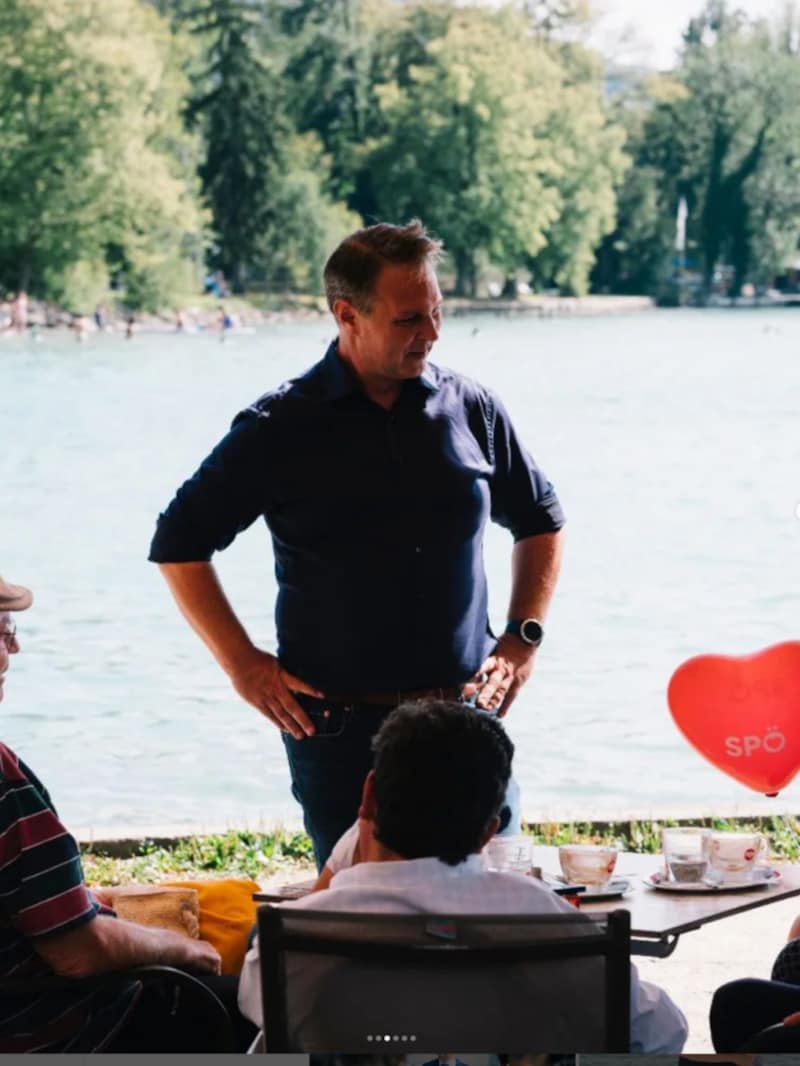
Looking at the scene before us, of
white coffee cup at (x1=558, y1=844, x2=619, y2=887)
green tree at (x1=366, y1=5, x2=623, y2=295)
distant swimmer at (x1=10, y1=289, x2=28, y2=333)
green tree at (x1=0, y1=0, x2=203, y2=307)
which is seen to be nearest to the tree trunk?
green tree at (x1=366, y1=5, x2=623, y2=295)

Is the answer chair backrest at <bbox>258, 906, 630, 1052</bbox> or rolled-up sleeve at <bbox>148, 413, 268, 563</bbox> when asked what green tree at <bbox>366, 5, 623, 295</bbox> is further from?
chair backrest at <bbox>258, 906, 630, 1052</bbox>

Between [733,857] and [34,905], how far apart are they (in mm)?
938

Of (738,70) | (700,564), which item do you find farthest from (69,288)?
(700,564)

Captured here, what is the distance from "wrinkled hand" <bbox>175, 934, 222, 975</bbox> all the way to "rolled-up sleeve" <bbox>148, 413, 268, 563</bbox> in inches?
25.8

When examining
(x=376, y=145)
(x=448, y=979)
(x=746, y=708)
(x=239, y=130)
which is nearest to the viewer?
(x=448, y=979)

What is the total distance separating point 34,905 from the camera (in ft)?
7.28

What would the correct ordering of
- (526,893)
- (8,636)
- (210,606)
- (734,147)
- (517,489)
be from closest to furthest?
(526,893)
(8,636)
(210,606)
(517,489)
(734,147)

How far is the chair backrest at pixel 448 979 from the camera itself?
188 cm

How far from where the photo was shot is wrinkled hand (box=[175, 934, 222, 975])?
2.44m

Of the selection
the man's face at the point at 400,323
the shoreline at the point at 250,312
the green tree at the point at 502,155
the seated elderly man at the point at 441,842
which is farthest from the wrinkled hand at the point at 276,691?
the green tree at the point at 502,155

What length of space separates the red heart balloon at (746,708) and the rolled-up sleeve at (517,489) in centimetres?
61

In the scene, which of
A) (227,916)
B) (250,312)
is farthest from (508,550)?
(227,916)

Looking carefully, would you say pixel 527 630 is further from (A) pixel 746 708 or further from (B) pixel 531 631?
(A) pixel 746 708

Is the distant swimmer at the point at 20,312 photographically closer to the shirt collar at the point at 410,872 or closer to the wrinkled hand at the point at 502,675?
the wrinkled hand at the point at 502,675
